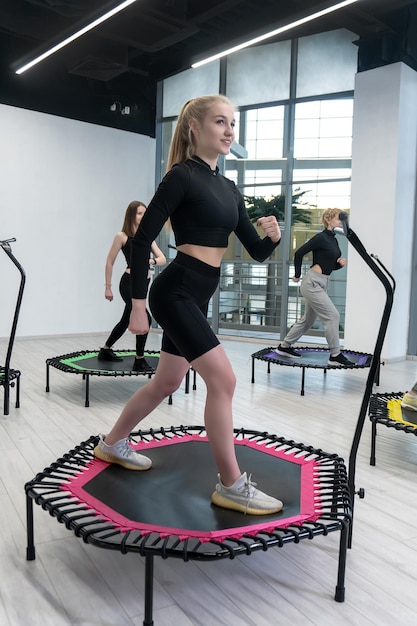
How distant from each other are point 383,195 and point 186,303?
16.7 feet

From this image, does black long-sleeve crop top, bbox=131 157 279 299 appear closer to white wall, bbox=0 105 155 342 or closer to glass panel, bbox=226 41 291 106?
white wall, bbox=0 105 155 342

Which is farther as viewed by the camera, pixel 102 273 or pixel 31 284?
pixel 102 273

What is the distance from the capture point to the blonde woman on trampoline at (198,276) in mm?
1848

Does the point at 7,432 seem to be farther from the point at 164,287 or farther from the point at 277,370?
the point at 277,370

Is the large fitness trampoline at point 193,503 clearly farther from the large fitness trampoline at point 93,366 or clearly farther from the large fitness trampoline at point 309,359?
the large fitness trampoline at point 309,359

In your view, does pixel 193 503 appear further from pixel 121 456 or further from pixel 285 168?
pixel 285 168

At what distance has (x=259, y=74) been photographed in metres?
7.84

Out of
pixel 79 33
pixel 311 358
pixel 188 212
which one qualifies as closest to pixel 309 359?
pixel 311 358

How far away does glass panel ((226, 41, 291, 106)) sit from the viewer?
766cm

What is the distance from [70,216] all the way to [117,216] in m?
0.82

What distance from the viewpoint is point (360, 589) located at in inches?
71.2

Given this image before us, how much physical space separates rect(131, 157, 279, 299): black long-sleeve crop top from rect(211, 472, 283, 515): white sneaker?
722 millimetres

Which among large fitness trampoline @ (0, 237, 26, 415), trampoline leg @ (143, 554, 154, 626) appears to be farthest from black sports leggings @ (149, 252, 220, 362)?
large fitness trampoline @ (0, 237, 26, 415)

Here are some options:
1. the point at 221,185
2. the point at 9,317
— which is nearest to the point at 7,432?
the point at 221,185
